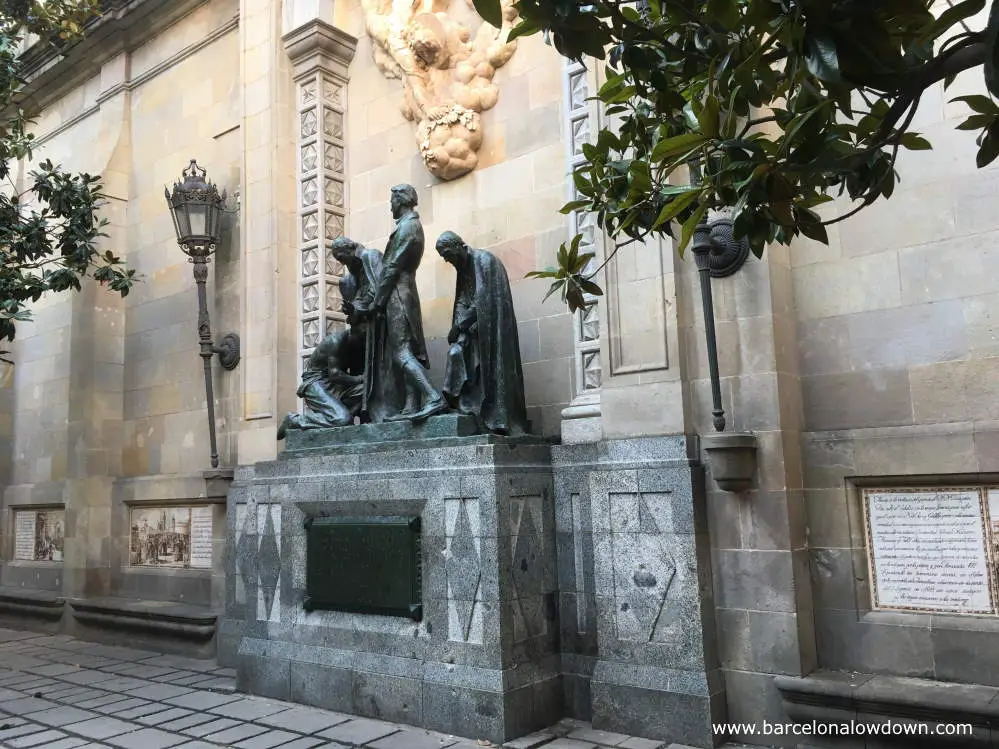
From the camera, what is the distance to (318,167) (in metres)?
9.34

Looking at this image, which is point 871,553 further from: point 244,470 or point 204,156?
point 204,156

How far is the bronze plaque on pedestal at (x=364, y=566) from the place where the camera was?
6.55 m

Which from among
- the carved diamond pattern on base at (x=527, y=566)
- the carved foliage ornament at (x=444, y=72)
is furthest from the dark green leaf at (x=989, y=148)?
the carved foliage ornament at (x=444, y=72)

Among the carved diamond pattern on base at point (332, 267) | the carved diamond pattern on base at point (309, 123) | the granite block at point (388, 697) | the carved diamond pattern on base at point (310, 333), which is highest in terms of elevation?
the carved diamond pattern on base at point (309, 123)

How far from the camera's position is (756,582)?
5750 mm

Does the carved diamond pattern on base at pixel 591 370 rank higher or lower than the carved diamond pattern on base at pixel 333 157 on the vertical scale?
lower

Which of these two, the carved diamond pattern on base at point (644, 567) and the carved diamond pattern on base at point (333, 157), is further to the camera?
the carved diamond pattern on base at point (333, 157)

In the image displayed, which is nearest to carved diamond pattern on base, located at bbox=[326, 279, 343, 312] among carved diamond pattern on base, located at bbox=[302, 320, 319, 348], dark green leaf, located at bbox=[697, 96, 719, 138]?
carved diamond pattern on base, located at bbox=[302, 320, 319, 348]

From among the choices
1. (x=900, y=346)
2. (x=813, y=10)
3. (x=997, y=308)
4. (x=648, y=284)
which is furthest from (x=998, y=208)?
(x=813, y=10)

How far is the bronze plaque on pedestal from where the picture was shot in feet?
21.5

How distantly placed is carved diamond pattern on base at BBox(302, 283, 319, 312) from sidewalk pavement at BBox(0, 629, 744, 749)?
394 centimetres

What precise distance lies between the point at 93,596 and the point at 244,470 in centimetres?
417

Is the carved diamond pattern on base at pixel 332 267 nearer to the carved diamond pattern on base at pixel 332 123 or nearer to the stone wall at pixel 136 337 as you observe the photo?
the carved diamond pattern on base at pixel 332 123

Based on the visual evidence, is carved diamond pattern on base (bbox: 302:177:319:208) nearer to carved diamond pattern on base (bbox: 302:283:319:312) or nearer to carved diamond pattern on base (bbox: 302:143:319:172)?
carved diamond pattern on base (bbox: 302:143:319:172)
